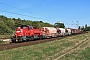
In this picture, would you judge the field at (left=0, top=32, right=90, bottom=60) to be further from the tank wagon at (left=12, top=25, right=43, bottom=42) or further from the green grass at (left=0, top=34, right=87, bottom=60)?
the tank wagon at (left=12, top=25, right=43, bottom=42)

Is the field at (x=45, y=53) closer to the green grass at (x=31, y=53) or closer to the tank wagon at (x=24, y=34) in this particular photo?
the green grass at (x=31, y=53)

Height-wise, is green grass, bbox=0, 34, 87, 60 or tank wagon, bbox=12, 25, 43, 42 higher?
tank wagon, bbox=12, 25, 43, 42

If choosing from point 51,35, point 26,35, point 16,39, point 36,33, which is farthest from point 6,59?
point 51,35

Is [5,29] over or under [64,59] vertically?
over

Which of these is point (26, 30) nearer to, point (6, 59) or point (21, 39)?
point (21, 39)

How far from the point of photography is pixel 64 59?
50.5 feet

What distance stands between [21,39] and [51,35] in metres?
24.5

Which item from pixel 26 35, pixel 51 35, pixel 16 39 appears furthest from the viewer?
pixel 51 35

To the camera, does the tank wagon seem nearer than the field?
No

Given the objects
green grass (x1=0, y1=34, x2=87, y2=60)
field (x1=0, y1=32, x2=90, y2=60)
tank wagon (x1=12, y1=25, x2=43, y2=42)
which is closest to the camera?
green grass (x1=0, y1=34, x2=87, y2=60)

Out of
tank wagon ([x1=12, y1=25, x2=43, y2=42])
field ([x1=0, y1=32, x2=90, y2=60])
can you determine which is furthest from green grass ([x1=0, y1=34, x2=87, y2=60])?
tank wagon ([x1=12, y1=25, x2=43, y2=42])

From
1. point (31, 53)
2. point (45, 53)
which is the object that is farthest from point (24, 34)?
point (31, 53)

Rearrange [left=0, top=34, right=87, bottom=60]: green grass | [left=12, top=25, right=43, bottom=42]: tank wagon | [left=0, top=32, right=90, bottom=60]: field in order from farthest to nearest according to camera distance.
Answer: [left=12, top=25, right=43, bottom=42]: tank wagon, [left=0, top=32, right=90, bottom=60]: field, [left=0, top=34, right=87, bottom=60]: green grass

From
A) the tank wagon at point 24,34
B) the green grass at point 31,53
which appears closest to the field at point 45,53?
the green grass at point 31,53
